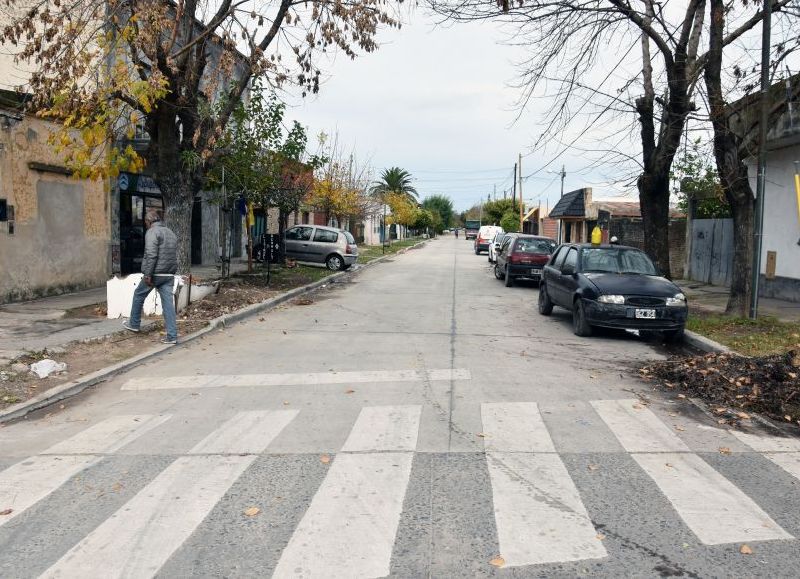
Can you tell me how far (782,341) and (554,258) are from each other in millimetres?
4759

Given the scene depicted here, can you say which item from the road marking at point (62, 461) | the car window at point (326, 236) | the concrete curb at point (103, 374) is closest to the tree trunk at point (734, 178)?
the concrete curb at point (103, 374)

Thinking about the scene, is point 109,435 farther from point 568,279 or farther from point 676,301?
point 568,279

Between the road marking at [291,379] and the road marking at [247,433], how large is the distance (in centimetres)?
133

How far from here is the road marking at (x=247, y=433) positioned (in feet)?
18.1

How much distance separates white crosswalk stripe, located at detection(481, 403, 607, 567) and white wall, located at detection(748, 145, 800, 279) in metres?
13.4

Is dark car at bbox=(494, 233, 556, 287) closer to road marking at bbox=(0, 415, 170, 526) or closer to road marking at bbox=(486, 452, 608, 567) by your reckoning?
road marking at bbox=(0, 415, 170, 526)

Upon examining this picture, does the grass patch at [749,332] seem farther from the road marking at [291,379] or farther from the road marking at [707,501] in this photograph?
the road marking at [707,501]

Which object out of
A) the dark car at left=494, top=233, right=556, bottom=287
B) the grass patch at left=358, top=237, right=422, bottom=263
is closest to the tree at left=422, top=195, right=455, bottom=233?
the grass patch at left=358, top=237, right=422, bottom=263

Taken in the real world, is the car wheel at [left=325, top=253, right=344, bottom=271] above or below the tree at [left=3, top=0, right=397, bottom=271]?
below

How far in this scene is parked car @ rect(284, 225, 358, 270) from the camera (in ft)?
87.7

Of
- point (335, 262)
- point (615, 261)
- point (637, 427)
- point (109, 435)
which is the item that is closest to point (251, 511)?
point (109, 435)

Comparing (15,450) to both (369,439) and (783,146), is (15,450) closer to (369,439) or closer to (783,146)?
(369,439)

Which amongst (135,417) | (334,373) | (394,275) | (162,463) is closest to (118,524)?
(162,463)

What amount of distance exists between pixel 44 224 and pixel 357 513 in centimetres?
1320
